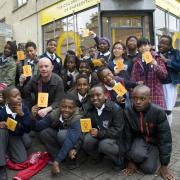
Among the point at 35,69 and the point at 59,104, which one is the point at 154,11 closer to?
the point at 35,69

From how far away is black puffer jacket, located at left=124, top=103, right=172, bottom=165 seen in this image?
3.66m

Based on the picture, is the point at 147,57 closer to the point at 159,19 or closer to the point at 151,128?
the point at 151,128

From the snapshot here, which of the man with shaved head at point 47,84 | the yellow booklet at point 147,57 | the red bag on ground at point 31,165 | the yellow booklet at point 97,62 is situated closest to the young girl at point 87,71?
the yellow booklet at point 97,62

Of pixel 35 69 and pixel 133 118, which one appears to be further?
pixel 35 69

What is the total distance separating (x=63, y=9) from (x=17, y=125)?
839cm

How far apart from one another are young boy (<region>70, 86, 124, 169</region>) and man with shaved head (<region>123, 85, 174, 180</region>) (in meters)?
0.12

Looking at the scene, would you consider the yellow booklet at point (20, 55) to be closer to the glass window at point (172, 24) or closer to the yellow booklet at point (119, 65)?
the yellow booklet at point (119, 65)

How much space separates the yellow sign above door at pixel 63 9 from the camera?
35.0 feet

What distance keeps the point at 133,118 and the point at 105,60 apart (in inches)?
72.2

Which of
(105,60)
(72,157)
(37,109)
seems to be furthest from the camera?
(105,60)

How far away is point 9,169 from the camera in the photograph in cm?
415

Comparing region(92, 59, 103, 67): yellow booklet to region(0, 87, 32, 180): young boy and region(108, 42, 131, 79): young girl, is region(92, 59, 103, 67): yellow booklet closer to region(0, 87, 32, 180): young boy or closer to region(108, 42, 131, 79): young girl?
region(108, 42, 131, 79): young girl

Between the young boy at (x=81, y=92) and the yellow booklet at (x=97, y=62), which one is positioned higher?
the yellow booklet at (x=97, y=62)

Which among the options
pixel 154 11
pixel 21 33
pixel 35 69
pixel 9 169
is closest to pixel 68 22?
pixel 154 11
